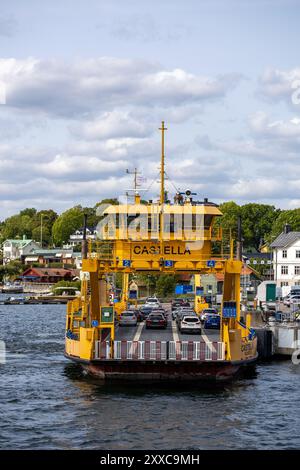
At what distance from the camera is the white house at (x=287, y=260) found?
120 meters

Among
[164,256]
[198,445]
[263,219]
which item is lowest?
[198,445]

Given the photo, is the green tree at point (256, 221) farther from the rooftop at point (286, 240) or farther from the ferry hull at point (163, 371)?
the ferry hull at point (163, 371)

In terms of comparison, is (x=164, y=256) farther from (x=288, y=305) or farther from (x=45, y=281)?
(x=45, y=281)

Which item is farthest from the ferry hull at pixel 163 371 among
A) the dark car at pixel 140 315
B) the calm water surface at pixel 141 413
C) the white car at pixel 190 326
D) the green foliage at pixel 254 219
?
the green foliage at pixel 254 219

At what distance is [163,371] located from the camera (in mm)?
38562

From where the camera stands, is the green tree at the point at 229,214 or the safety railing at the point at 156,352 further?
the green tree at the point at 229,214

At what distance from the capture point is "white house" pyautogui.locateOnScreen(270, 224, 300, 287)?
120 meters

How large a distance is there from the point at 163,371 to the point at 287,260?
281 ft

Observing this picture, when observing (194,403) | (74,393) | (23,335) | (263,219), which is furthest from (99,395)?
(263,219)

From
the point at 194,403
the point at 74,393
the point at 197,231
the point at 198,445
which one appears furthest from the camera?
the point at 197,231

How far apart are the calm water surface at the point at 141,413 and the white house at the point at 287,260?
74.0 metres

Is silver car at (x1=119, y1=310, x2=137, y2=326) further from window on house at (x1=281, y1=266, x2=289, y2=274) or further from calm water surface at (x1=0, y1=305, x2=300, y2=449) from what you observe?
window on house at (x1=281, y1=266, x2=289, y2=274)

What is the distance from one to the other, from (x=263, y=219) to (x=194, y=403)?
491ft

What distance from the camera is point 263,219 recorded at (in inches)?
7224
